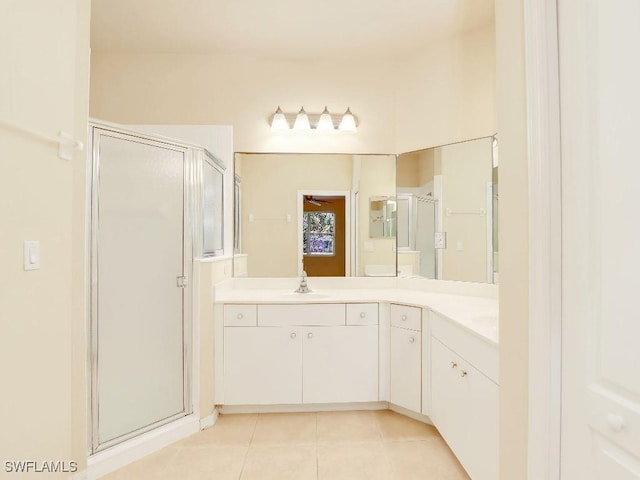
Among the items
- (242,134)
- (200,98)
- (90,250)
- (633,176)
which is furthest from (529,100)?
(200,98)

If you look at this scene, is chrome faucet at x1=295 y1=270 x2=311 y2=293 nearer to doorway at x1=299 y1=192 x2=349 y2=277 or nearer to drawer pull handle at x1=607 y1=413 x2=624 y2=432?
doorway at x1=299 y1=192 x2=349 y2=277

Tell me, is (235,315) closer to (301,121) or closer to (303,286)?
(303,286)

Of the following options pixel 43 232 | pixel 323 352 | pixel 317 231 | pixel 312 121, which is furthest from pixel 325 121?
pixel 43 232

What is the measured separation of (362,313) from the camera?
2.46 metres

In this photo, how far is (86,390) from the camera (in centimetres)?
178

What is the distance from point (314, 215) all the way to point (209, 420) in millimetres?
1609

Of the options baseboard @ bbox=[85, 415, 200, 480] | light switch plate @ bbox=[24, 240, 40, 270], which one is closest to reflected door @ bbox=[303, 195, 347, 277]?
baseboard @ bbox=[85, 415, 200, 480]

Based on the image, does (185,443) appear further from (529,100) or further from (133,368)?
(529,100)

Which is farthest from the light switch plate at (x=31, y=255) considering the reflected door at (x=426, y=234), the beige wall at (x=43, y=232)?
the reflected door at (x=426, y=234)

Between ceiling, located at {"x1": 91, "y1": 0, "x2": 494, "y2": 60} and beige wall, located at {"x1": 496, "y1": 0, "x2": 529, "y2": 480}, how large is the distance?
1.51 metres

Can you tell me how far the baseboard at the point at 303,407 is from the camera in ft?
8.18

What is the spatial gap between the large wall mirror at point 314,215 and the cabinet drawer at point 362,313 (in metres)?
0.50

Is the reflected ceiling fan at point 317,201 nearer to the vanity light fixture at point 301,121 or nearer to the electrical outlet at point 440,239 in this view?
the vanity light fixture at point 301,121

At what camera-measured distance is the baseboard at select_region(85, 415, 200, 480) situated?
1812 mm
